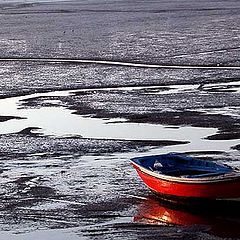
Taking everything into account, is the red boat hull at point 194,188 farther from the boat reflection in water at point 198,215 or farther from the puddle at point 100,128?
the puddle at point 100,128

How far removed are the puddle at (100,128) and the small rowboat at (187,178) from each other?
384 cm

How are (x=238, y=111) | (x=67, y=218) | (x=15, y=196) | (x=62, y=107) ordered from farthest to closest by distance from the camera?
(x=62, y=107)
(x=238, y=111)
(x=15, y=196)
(x=67, y=218)

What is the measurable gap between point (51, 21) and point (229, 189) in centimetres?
6173

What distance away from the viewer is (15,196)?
19562 mm

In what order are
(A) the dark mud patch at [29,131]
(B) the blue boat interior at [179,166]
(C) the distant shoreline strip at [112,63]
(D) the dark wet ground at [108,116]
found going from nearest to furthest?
(D) the dark wet ground at [108,116] < (B) the blue boat interior at [179,166] < (A) the dark mud patch at [29,131] < (C) the distant shoreline strip at [112,63]

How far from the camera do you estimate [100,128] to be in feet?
88.0

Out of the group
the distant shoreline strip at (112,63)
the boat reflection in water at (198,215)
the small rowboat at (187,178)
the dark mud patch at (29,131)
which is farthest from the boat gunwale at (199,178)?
the distant shoreline strip at (112,63)

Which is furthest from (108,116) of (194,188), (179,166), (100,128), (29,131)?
(194,188)

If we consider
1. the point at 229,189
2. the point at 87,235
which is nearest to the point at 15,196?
the point at 87,235

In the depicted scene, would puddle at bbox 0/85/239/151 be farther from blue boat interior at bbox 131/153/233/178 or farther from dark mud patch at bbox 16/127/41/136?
blue boat interior at bbox 131/153/233/178

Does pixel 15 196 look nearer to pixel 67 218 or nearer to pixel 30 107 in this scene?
pixel 67 218

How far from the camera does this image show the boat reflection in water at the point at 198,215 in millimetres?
17000

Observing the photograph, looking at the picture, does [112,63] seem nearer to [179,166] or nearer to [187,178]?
[179,166]

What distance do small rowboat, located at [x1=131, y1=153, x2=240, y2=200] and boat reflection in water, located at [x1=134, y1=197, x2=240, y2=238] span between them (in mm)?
223
